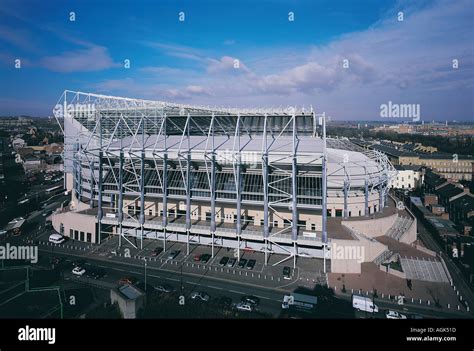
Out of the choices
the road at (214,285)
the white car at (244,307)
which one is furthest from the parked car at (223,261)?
the white car at (244,307)

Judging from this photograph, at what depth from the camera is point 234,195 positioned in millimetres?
33031

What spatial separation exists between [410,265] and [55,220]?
134ft

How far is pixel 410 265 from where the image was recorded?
28.9 metres

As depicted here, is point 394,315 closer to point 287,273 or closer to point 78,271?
point 287,273

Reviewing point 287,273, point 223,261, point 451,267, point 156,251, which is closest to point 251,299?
point 287,273

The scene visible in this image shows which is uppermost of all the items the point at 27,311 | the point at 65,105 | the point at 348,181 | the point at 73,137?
the point at 65,105

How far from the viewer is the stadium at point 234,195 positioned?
101 feet

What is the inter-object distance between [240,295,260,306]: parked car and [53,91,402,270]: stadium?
6917mm

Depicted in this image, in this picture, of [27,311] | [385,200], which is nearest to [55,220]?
[27,311]
